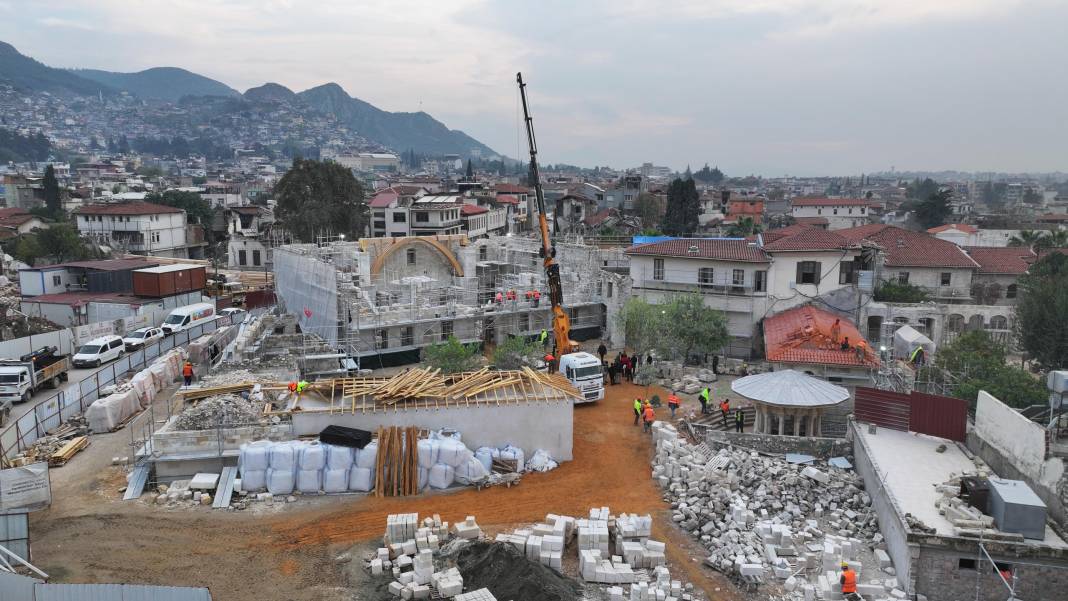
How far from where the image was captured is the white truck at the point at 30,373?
23125 mm

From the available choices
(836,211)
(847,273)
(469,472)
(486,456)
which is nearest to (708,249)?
(847,273)

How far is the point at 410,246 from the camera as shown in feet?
129

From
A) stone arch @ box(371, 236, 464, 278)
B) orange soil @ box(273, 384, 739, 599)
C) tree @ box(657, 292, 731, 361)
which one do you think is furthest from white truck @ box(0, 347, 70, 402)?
tree @ box(657, 292, 731, 361)

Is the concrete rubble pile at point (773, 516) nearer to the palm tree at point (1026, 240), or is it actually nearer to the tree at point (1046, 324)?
the tree at point (1046, 324)

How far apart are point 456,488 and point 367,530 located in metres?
A: 2.81

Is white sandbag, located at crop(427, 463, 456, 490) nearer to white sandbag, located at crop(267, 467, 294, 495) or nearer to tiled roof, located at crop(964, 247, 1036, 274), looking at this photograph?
white sandbag, located at crop(267, 467, 294, 495)

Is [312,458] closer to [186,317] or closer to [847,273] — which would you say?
[186,317]

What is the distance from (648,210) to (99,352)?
66.8m

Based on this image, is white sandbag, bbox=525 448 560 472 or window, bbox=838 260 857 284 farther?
window, bbox=838 260 857 284

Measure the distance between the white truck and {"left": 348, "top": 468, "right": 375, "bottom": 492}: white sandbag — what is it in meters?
14.2

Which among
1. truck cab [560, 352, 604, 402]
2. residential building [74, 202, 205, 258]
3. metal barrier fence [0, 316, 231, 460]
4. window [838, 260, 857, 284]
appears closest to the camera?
metal barrier fence [0, 316, 231, 460]

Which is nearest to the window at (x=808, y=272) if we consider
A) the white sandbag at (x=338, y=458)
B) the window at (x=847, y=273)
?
the window at (x=847, y=273)

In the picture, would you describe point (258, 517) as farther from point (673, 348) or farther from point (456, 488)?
point (673, 348)

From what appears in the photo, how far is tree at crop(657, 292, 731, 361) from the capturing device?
91.1 ft
